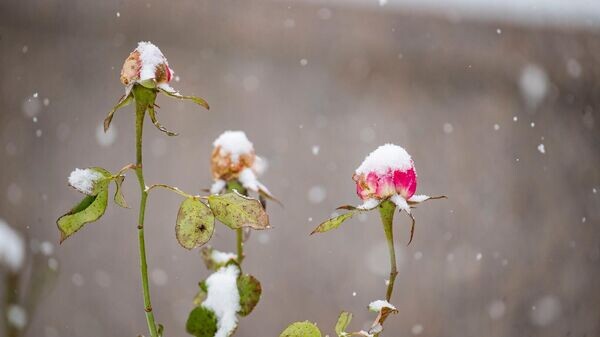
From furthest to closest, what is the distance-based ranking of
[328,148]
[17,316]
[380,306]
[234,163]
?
[328,148] < [17,316] < [234,163] < [380,306]

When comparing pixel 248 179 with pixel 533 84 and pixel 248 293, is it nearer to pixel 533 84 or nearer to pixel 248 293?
pixel 248 293

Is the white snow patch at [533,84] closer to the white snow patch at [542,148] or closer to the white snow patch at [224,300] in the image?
the white snow patch at [542,148]

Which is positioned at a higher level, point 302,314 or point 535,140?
point 535,140

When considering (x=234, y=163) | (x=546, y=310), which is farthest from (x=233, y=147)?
(x=546, y=310)

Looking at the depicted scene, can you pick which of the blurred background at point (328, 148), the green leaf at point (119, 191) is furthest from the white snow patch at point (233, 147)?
the blurred background at point (328, 148)

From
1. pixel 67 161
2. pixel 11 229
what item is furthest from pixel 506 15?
pixel 11 229

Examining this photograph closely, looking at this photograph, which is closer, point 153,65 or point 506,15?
point 153,65

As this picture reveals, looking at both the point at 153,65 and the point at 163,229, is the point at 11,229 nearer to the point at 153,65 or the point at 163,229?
the point at 163,229
